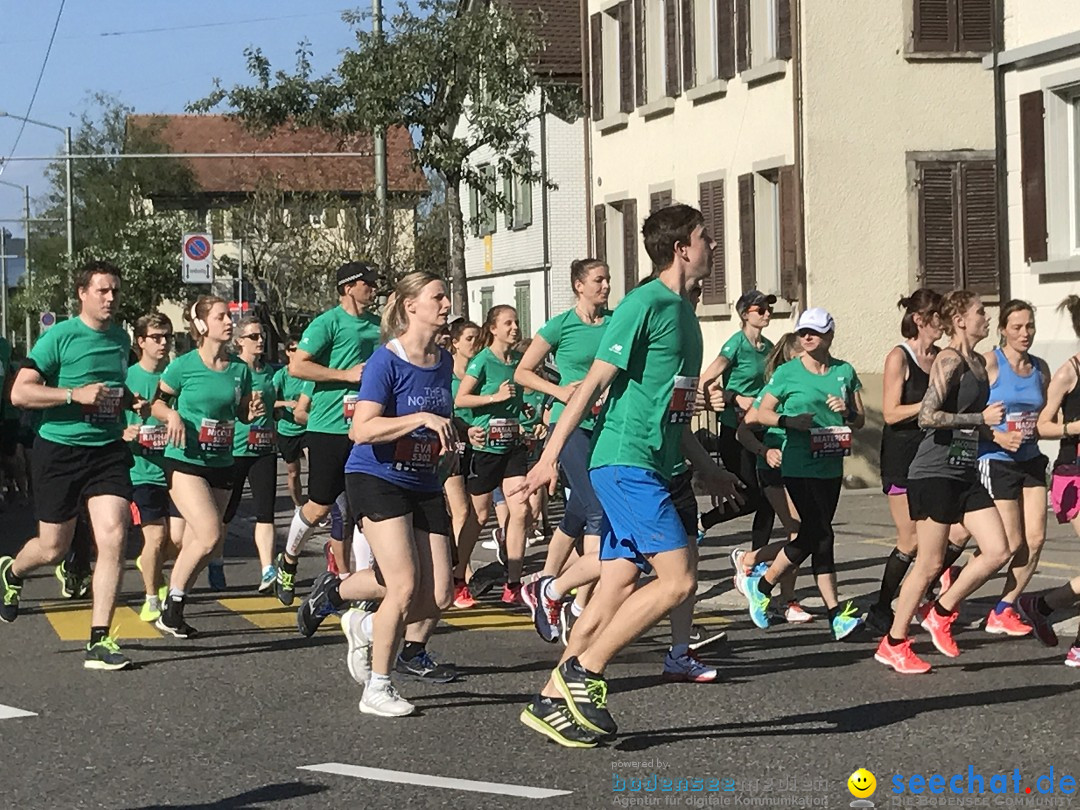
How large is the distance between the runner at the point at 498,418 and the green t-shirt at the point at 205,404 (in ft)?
5.74

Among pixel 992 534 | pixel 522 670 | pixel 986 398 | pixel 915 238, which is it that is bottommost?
pixel 522 670

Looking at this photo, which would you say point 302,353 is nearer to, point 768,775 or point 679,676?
point 679,676

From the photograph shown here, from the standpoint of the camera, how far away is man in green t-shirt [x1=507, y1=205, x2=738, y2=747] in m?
7.73

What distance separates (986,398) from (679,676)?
6.78ft

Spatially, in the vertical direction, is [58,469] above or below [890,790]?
above

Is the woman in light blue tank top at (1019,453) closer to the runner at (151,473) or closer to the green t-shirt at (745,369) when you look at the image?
the green t-shirt at (745,369)

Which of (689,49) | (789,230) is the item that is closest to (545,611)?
(789,230)

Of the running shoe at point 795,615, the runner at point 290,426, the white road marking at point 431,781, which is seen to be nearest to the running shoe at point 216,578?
the runner at point 290,426

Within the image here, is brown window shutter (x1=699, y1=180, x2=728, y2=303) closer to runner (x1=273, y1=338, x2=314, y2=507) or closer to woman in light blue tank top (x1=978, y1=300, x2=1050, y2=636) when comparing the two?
runner (x1=273, y1=338, x2=314, y2=507)

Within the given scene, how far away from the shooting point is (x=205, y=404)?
11781mm

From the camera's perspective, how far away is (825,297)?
2541cm

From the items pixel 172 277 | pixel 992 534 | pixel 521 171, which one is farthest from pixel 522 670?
pixel 172 277

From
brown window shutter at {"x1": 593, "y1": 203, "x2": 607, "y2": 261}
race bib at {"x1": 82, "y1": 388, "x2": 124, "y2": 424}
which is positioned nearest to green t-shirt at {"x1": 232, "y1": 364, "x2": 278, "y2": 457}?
race bib at {"x1": 82, "y1": 388, "x2": 124, "y2": 424}

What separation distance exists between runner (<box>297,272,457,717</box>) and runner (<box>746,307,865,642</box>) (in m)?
2.93
